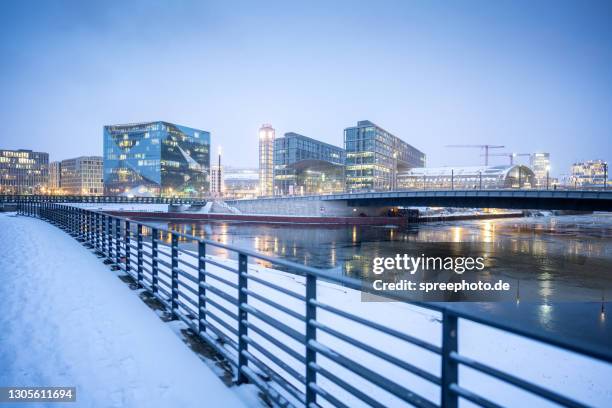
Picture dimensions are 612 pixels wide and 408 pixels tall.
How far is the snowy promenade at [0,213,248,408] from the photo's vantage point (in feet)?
14.6

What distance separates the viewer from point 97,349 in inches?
218

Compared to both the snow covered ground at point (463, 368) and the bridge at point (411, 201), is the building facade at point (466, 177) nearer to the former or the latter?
the bridge at point (411, 201)

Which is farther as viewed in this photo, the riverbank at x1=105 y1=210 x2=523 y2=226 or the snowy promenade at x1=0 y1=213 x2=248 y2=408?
the riverbank at x1=105 y1=210 x2=523 y2=226

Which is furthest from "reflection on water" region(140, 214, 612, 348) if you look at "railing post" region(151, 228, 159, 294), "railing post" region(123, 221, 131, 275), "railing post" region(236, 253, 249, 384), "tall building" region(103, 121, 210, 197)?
"tall building" region(103, 121, 210, 197)

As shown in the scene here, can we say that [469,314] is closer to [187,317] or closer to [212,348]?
[212,348]

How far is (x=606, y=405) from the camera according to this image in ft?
22.6

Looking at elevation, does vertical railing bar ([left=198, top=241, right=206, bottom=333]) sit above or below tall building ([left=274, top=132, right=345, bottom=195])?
below

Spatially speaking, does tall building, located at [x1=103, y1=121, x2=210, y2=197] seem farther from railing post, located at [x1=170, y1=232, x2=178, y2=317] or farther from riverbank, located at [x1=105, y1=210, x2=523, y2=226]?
railing post, located at [x1=170, y1=232, x2=178, y2=317]

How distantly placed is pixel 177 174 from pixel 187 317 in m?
152

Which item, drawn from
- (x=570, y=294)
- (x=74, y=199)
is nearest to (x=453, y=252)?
(x=570, y=294)

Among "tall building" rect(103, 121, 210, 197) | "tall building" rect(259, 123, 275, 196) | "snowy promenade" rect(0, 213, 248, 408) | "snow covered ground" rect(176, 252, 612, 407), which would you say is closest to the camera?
"snowy promenade" rect(0, 213, 248, 408)

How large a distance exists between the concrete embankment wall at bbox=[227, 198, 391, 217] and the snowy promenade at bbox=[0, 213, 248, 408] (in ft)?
175

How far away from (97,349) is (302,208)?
57659 mm

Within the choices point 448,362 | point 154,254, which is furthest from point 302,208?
point 448,362
